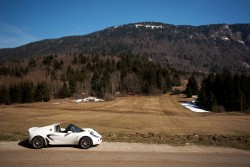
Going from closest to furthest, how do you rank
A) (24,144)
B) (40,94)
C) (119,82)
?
(24,144) → (40,94) → (119,82)

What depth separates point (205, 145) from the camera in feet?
62.7

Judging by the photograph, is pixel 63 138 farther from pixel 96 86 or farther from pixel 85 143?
pixel 96 86

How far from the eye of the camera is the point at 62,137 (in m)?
18.4

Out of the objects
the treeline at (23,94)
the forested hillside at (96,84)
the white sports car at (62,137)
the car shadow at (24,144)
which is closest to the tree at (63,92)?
the forested hillside at (96,84)

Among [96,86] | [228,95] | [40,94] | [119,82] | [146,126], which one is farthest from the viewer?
[119,82]

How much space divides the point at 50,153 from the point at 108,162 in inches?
157

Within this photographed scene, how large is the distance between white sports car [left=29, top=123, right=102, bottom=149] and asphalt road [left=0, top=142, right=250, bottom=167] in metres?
0.42

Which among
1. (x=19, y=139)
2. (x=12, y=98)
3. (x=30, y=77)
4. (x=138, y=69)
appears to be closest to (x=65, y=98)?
(x=12, y=98)

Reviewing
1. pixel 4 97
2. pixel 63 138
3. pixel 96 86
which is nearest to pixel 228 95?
pixel 63 138

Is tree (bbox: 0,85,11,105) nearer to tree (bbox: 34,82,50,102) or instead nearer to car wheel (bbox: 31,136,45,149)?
tree (bbox: 34,82,50,102)

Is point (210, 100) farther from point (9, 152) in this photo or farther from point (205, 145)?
point (9, 152)

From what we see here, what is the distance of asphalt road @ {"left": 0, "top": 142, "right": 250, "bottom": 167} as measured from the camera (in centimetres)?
1423

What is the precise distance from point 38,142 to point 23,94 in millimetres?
110603

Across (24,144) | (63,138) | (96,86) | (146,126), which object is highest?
(96,86)
